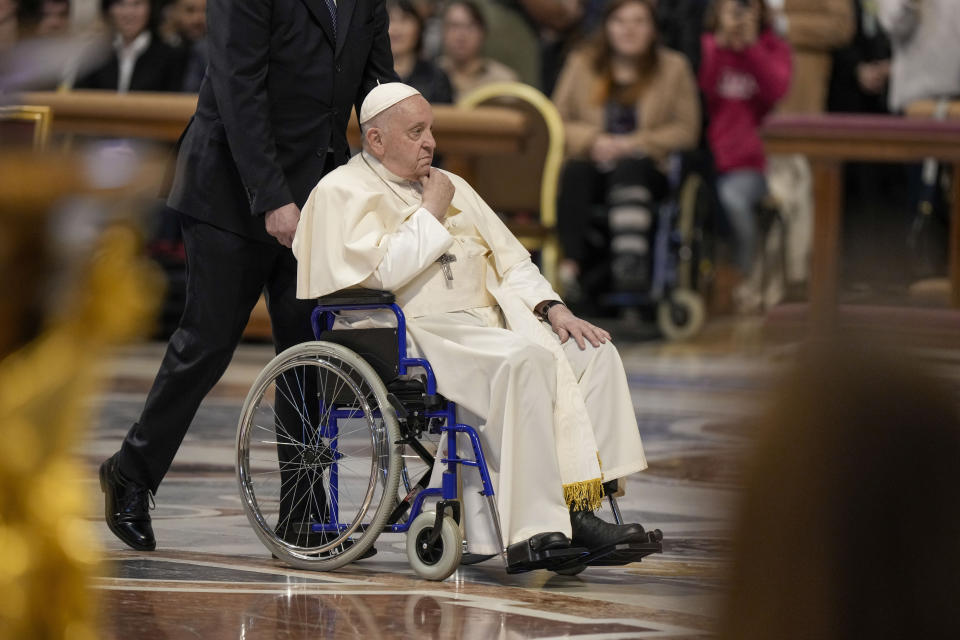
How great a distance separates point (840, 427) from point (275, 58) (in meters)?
3.40

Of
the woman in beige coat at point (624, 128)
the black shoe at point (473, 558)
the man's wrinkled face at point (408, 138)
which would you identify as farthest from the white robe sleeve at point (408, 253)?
the woman in beige coat at point (624, 128)

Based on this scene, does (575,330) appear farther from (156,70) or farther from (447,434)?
(156,70)

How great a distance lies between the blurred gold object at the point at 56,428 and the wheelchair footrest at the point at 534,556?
2241mm

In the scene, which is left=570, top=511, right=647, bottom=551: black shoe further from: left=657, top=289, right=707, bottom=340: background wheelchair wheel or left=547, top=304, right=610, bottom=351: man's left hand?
left=657, top=289, right=707, bottom=340: background wheelchair wheel

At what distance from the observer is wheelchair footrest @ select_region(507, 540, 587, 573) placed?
3.78 m

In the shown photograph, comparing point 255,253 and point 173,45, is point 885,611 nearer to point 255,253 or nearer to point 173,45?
point 255,253

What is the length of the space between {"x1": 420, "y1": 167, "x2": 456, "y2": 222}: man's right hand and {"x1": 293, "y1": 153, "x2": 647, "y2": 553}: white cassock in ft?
0.19

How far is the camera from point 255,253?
4.34m

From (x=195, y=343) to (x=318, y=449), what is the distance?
1.33ft

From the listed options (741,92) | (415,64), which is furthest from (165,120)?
(741,92)

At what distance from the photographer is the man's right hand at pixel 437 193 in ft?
13.7

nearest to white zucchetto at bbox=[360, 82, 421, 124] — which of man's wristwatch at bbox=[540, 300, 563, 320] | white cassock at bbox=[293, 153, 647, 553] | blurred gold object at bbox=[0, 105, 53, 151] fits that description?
white cassock at bbox=[293, 153, 647, 553]

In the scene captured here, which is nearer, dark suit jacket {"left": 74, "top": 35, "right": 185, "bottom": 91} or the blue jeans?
dark suit jacket {"left": 74, "top": 35, "right": 185, "bottom": 91}

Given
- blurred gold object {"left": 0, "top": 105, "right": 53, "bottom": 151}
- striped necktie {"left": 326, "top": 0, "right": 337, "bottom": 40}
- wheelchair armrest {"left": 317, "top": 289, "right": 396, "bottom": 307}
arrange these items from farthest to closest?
striped necktie {"left": 326, "top": 0, "right": 337, "bottom": 40} → wheelchair armrest {"left": 317, "top": 289, "right": 396, "bottom": 307} → blurred gold object {"left": 0, "top": 105, "right": 53, "bottom": 151}
